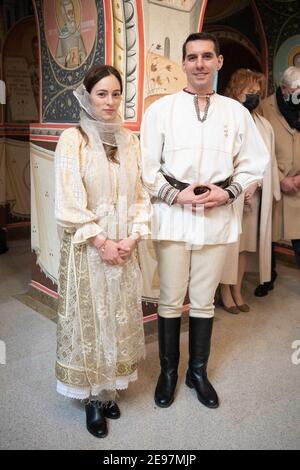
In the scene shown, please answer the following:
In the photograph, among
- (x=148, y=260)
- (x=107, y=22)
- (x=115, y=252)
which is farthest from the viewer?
(x=148, y=260)

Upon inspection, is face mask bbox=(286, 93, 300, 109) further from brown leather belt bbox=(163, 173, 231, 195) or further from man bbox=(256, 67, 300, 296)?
brown leather belt bbox=(163, 173, 231, 195)

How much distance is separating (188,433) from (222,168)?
1.12m

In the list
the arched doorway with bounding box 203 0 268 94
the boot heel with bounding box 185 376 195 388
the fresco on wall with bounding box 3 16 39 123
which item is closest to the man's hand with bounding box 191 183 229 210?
the boot heel with bounding box 185 376 195 388

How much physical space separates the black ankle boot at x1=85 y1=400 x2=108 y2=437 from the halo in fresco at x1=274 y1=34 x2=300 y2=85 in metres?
3.61

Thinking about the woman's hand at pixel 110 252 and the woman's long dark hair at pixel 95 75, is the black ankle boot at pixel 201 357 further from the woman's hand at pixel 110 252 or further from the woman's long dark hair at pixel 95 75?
the woman's long dark hair at pixel 95 75

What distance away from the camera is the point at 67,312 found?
6.29 feet

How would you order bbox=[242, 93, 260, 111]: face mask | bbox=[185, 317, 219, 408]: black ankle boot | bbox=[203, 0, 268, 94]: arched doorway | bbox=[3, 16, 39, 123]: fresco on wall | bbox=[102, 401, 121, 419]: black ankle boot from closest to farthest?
1. bbox=[102, 401, 121, 419]: black ankle boot
2. bbox=[185, 317, 219, 408]: black ankle boot
3. bbox=[242, 93, 260, 111]: face mask
4. bbox=[203, 0, 268, 94]: arched doorway
5. bbox=[3, 16, 39, 123]: fresco on wall

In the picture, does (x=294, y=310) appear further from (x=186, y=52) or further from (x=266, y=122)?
(x=186, y=52)

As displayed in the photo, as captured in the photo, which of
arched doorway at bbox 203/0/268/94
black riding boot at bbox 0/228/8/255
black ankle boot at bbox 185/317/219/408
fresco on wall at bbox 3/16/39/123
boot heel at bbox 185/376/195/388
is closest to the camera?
black ankle boot at bbox 185/317/219/408

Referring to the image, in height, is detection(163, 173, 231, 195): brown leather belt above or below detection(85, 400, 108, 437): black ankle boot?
above

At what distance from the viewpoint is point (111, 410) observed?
2.08m

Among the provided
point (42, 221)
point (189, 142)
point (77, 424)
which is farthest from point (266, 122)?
point (77, 424)

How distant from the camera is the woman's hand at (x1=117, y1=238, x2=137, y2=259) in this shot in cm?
188

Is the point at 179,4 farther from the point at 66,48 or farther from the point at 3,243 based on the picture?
the point at 3,243
